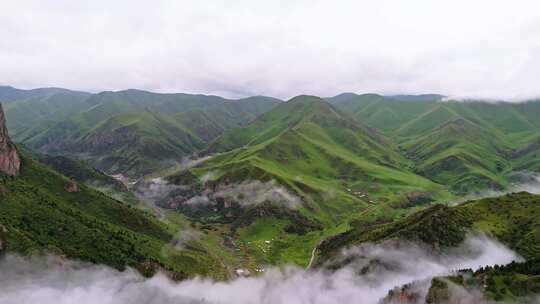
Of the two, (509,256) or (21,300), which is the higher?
(509,256)

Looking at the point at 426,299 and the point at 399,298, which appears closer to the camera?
the point at 426,299

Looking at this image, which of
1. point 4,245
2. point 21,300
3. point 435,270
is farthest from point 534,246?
point 4,245

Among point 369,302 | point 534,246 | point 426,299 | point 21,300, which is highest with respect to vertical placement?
point 534,246

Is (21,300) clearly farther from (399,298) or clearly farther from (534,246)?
(534,246)

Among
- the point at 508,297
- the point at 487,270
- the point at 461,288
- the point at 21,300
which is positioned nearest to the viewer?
the point at 508,297

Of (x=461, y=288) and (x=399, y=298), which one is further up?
(x=461, y=288)

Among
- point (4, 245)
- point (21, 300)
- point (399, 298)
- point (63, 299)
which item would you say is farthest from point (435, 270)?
point (4, 245)

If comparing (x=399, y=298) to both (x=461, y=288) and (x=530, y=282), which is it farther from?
(x=530, y=282)

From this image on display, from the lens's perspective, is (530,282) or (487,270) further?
(487,270)

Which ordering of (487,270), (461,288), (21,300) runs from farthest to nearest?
(21,300)
(487,270)
(461,288)
